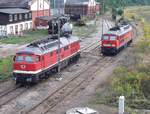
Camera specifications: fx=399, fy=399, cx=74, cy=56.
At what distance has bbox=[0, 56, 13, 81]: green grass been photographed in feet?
105

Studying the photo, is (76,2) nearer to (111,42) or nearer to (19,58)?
(111,42)

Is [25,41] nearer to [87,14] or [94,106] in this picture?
[94,106]

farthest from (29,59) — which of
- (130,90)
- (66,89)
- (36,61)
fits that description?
(130,90)

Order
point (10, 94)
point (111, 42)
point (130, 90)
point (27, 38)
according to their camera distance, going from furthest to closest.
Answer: point (27, 38)
point (111, 42)
point (10, 94)
point (130, 90)

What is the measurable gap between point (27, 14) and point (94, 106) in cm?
4440

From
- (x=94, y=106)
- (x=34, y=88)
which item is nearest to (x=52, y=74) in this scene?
(x=34, y=88)

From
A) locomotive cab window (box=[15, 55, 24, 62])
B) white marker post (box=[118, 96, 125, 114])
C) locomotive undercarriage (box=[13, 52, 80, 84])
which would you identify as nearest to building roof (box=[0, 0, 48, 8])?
locomotive undercarriage (box=[13, 52, 80, 84])

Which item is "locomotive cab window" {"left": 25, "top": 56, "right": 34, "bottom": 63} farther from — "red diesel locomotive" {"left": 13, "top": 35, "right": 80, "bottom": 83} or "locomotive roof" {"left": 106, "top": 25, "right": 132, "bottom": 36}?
"locomotive roof" {"left": 106, "top": 25, "right": 132, "bottom": 36}

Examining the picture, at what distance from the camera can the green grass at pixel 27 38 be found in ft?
173

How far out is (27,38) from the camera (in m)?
56.9

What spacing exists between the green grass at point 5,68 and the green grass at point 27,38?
1384cm

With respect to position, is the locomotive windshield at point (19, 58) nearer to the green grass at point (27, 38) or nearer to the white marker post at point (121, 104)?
the white marker post at point (121, 104)

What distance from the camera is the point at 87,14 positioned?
103125 millimetres

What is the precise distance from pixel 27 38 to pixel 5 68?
22.7 metres
